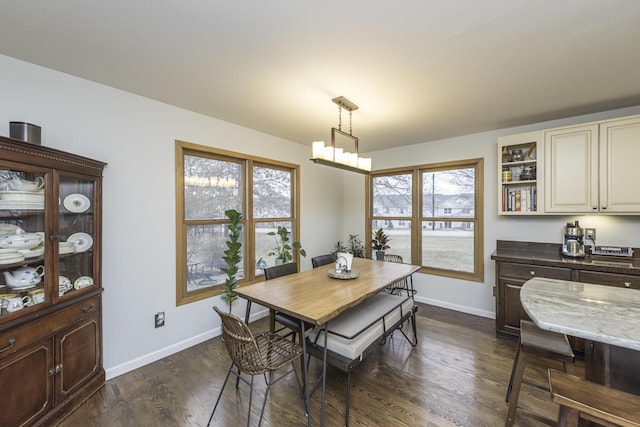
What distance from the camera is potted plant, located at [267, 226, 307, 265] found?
3746 mm

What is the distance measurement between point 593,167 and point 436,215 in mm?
1807

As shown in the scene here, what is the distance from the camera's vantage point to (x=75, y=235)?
2.03m

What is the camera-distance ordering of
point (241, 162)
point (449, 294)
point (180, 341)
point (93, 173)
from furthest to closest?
point (449, 294) < point (241, 162) < point (180, 341) < point (93, 173)

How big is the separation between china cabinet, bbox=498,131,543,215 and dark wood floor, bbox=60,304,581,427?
161cm

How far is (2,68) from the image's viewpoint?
1.85 metres

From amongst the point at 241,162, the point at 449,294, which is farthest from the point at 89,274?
the point at 449,294

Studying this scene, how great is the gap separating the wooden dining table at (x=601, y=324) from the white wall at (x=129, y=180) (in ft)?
9.86

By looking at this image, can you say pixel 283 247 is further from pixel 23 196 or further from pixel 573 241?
pixel 573 241

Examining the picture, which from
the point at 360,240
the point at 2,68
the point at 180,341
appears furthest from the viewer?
the point at 360,240

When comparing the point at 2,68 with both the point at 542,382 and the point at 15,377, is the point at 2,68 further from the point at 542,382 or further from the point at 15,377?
the point at 542,382

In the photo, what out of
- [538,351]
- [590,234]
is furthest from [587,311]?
[590,234]

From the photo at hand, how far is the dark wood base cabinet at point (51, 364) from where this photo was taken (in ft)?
5.07

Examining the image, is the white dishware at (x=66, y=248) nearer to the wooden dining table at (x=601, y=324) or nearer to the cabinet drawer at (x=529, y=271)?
the wooden dining table at (x=601, y=324)

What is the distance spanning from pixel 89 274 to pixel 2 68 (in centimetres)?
157
